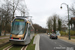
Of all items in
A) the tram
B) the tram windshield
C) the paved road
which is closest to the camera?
the tram

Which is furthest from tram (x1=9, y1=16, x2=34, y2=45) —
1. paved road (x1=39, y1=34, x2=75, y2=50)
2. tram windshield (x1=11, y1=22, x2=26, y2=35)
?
paved road (x1=39, y1=34, x2=75, y2=50)

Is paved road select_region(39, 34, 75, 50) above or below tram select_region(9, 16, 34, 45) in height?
below

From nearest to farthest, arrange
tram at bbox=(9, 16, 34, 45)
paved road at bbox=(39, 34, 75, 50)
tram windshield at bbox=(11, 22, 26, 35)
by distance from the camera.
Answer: tram at bbox=(9, 16, 34, 45) < paved road at bbox=(39, 34, 75, 50) < tram windshield at bbox=(11, 22, 26, 35)

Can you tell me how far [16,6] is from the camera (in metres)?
19.2

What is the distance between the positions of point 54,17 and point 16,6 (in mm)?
43963

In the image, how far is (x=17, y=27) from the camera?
1020 cm

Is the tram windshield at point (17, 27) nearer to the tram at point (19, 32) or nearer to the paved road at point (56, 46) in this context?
the tram at point (19, 32)

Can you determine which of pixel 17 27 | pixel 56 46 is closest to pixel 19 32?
pixel 17 27

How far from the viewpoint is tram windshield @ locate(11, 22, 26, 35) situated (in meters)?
9.98

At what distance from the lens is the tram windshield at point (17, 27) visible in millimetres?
9976

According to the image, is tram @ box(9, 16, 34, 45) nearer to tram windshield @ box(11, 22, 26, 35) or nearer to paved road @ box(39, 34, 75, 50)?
tram windshield @ box(11, 22, 26, 35)

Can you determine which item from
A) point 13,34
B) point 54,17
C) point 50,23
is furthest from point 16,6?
point 50,23

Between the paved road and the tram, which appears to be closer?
the tram

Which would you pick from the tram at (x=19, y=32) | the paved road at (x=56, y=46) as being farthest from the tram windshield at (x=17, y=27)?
the paved road at (x=56, y=46)
